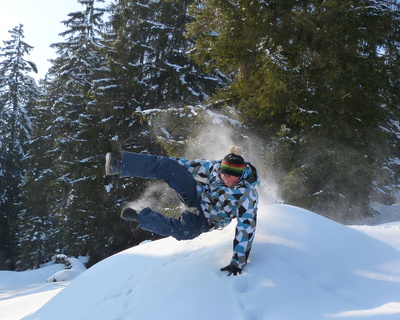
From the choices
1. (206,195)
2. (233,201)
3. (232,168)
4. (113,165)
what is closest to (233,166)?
(232,168)

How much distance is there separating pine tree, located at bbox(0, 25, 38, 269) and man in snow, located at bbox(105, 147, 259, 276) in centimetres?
2638

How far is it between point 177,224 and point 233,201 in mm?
653

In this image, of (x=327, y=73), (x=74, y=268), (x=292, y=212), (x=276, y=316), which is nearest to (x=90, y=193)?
(x=74, y=268)

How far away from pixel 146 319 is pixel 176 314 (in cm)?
26

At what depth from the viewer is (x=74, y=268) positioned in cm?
1149

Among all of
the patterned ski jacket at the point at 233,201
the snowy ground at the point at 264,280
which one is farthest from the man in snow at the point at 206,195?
the snowy ground at the point at 264,280

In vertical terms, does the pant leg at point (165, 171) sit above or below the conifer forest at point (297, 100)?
below

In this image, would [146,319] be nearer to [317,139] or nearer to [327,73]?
[317,139]

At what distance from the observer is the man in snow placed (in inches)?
138

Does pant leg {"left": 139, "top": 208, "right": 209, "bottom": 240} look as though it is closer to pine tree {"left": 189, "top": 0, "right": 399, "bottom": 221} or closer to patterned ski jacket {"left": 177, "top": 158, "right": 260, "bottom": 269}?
patterned ski jacket {"left": 177, "top": 158, "right": 260, "bottom": 269}

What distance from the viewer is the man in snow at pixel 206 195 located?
3.51 metres


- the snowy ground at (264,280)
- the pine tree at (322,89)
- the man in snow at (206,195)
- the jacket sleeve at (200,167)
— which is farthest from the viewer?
the pine tree at (322,89)

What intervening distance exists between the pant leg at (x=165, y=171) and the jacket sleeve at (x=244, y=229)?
2.50ft

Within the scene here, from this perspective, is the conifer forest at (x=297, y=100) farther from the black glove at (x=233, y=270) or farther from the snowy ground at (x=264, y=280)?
the black glove at (x=233, y=270)
